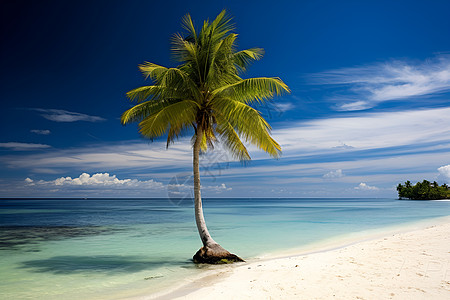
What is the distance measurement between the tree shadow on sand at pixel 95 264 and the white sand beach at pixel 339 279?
2812mm

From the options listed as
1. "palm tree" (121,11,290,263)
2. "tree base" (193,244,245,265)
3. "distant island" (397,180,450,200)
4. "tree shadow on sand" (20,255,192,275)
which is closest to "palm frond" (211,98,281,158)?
"palm tree" (121,11,290,263)

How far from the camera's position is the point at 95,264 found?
10.8 m

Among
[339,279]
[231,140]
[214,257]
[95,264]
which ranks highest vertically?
[231,140]

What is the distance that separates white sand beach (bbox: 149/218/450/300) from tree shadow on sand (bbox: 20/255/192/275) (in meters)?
2.81

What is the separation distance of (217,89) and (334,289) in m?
6.11

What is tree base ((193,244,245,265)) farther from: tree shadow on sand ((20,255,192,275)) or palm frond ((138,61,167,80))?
palm frond ((138,61,167,80))

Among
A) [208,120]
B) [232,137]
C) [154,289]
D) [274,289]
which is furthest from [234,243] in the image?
[274,289]

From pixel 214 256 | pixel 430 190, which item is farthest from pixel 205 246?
pixel 430 190

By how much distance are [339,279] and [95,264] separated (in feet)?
25.6

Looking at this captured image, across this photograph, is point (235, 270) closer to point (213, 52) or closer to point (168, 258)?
point (168, 258)

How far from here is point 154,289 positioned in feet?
24.6

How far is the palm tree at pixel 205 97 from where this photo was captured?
961cm

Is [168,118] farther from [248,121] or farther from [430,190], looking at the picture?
[430,190]

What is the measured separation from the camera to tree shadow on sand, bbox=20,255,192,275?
32.3 ft
